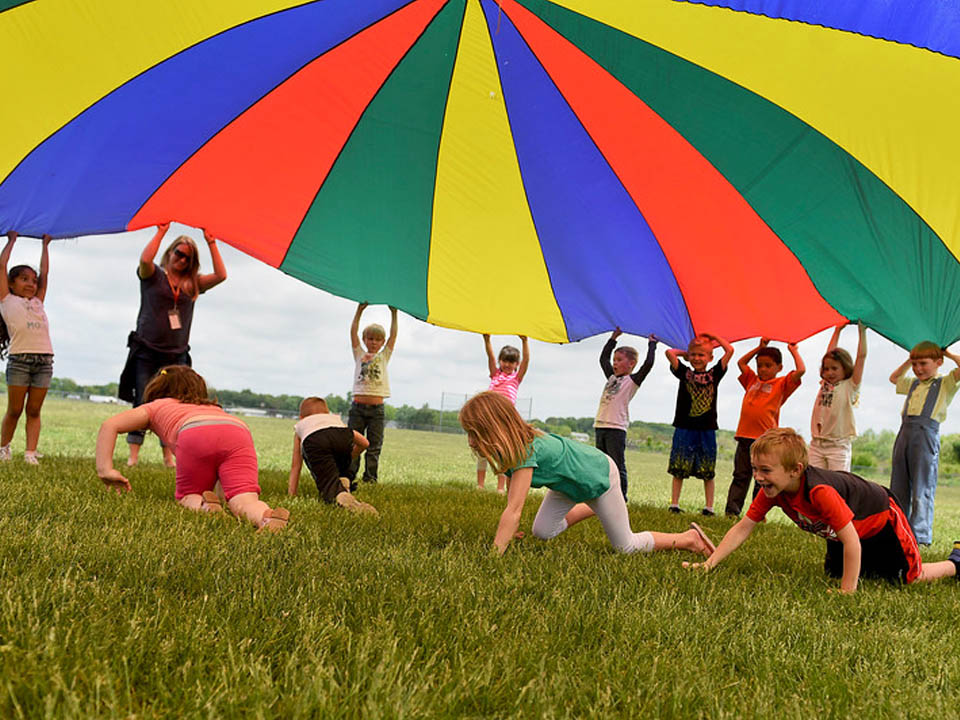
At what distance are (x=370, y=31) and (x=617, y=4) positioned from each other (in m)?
1.55

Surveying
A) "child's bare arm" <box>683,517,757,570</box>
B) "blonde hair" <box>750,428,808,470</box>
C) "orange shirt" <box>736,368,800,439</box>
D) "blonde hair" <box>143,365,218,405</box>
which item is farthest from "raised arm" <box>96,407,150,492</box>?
"orange shirt" <box>736,368,800,439</box>

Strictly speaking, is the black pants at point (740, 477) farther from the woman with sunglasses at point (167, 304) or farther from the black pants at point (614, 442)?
the woman with sunglasses at point (167, 304)

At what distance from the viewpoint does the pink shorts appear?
146 inches

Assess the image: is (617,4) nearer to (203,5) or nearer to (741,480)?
(203,5)

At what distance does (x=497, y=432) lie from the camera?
323cm

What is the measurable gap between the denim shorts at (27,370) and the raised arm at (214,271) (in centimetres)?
139

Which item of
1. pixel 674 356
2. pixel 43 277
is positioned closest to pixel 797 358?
pixel 674 356

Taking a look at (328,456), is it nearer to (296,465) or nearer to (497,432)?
(296,465)

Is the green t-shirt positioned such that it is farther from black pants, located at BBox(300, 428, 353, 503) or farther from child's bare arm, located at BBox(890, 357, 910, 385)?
child's bare arm, located at BBox(890, 357, 910, 385)

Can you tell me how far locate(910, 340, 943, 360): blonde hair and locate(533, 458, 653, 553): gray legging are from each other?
9.37 ft

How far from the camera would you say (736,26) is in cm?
391

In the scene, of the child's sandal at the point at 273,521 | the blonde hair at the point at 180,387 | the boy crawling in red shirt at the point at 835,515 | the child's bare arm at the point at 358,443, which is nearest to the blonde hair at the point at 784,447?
the boy crawling in red shirt at the point at 835,515

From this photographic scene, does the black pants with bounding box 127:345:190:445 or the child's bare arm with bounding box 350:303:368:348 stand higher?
the child's bare arm with bounding box 350:303:368:348

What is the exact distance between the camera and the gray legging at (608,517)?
3.60 meters
